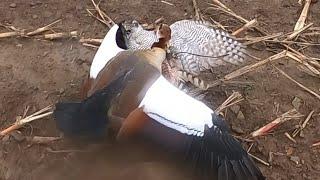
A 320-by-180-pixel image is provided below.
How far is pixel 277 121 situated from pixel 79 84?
97cm

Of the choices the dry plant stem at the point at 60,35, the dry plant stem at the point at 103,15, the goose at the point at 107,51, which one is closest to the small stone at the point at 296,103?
the goose at the point at 107,51

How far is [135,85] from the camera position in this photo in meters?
3.09

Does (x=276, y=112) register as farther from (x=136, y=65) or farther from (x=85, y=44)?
(x=85, y=44)

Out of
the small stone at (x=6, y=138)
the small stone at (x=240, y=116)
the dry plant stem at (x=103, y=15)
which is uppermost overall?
the dry plant stem at (x=103, y=15)

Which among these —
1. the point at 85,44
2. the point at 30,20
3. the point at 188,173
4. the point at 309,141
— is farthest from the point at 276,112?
the point at 30,20

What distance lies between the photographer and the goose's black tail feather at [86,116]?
9.81 feet

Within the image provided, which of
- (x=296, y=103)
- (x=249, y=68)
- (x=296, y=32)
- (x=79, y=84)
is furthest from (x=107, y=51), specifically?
(x=296, y=32)

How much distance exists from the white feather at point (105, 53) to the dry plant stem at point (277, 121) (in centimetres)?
75

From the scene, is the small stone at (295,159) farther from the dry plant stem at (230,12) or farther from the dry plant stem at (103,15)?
the dry plant stem at (103,15)

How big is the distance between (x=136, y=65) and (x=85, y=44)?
682mm

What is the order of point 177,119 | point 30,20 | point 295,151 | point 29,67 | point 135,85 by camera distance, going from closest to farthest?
1. point 177,119
2. point 135,85
3. point 295,151
4. point 29,67
5. point 30,20

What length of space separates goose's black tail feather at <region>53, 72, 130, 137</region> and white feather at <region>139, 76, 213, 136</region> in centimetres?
17

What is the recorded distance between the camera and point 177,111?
2.90m

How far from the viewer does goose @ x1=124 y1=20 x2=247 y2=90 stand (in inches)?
140
